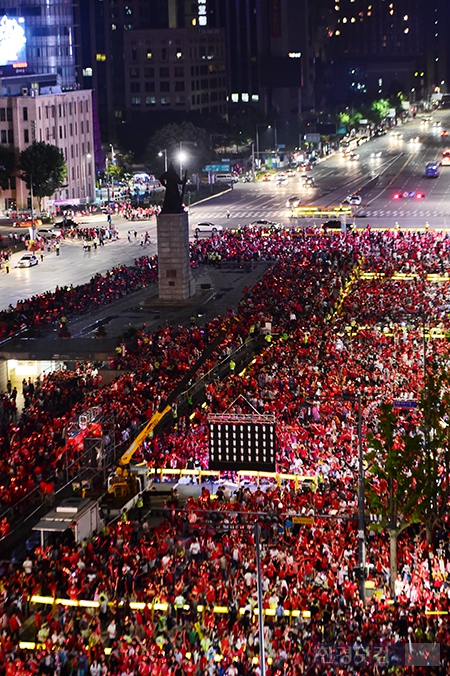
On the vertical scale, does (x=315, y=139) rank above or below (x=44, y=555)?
above

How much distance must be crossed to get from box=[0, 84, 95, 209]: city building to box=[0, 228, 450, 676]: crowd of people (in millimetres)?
84227

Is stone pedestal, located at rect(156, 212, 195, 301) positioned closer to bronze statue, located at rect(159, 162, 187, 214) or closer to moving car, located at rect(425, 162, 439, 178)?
bronze statue, located at rect(159, 162, 187, 214)

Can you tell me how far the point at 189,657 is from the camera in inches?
1049

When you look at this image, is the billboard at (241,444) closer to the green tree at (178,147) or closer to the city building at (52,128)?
the city building at (52,128)

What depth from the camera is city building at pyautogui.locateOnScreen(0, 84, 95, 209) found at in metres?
136

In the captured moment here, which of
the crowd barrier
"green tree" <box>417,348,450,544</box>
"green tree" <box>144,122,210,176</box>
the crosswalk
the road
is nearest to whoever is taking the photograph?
"green tree" <box>417,348,450,544</box>

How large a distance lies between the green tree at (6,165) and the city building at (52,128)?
3.76 feet

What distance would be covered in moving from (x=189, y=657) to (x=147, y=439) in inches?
593

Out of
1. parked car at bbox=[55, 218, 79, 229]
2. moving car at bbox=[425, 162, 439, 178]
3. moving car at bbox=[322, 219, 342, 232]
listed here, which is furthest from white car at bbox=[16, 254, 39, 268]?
moving car at bbox=[425, 162, 439, 178]

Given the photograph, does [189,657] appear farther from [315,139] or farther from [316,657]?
[315,139]

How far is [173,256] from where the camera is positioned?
7138 cm

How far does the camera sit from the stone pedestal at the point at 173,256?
71.1 metres

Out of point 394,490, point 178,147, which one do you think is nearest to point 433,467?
point 394,490

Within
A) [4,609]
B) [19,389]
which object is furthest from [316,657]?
[19,389]
